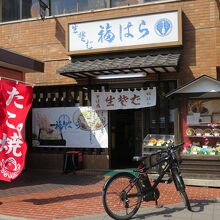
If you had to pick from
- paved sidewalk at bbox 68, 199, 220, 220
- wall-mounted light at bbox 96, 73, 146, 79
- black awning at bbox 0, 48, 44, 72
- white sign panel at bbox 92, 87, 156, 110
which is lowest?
paved sidewalk at bbox 68, 199, 220, 220

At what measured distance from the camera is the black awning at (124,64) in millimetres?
11859

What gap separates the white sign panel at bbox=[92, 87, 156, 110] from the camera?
1286 cm

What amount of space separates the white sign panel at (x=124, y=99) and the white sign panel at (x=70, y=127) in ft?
1.10

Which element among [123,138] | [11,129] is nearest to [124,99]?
[123,138]

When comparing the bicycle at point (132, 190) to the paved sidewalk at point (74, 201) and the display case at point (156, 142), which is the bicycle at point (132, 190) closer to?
the paved sidewalk at point (74, 201)

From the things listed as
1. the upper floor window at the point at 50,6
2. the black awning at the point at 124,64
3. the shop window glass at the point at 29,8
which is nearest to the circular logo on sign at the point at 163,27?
the black awning at the point at 124,64

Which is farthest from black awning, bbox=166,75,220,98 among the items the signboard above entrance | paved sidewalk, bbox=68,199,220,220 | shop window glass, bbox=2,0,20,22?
shop window glass, bbox=2,0,20,22

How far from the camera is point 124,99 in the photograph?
43.2 ft

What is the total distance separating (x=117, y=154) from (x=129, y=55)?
3.74 meters

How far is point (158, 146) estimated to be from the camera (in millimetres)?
11648

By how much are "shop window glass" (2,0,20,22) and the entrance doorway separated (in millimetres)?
5383

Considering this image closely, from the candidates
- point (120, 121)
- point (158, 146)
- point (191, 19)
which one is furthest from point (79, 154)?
point (191, 19)

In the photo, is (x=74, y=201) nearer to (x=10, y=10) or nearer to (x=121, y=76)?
A: (x=121, y=76)

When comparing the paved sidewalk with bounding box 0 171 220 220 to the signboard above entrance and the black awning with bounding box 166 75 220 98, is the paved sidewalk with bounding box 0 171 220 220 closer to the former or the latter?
the black awning with bounding box 166 75 220 98
